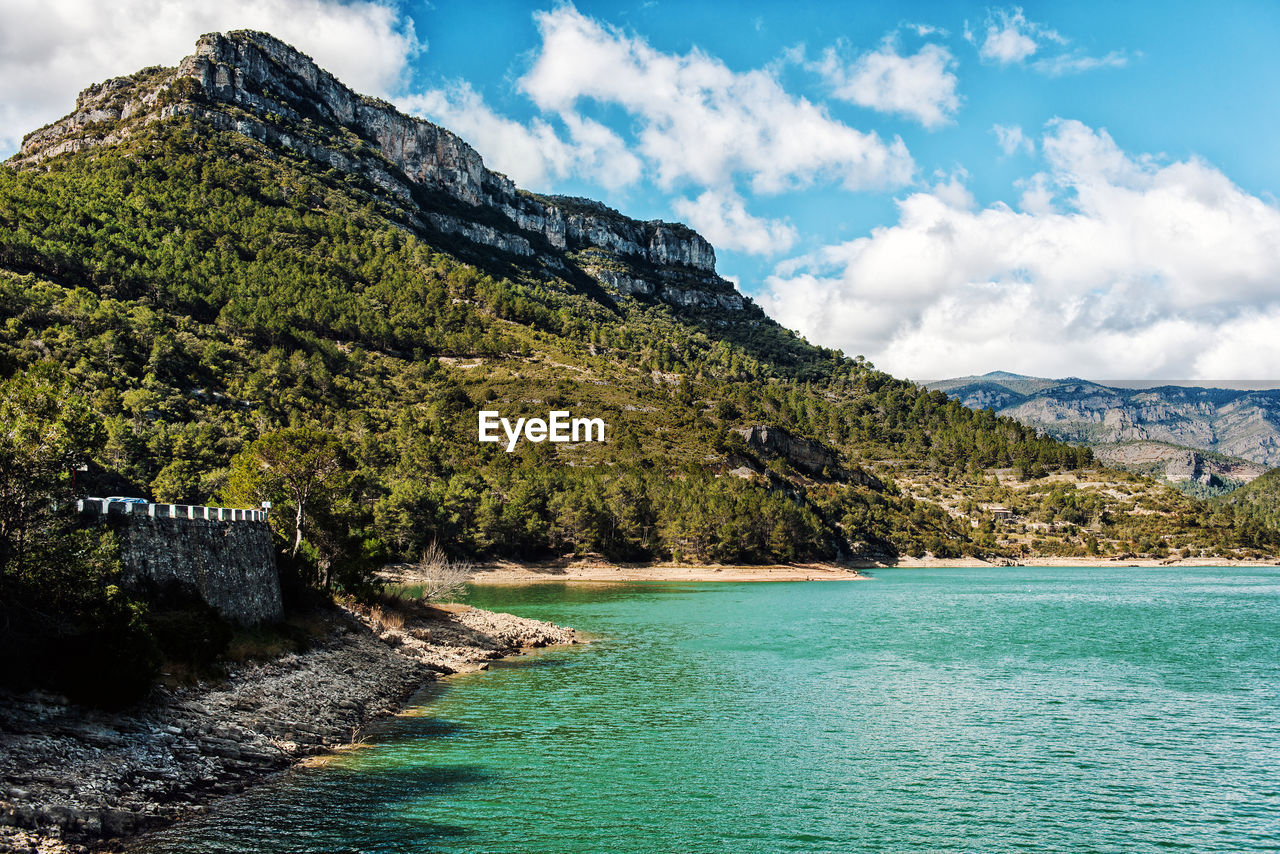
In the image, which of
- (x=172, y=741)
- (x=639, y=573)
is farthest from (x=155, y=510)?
(x=639, y=573)

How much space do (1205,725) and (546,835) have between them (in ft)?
106

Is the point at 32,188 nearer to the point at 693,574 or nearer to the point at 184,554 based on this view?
the point at 693,574

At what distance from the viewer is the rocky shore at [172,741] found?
20625 mm

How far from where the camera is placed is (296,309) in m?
187

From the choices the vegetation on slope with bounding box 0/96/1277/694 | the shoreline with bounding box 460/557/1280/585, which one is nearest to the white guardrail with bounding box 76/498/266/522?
the vegetation on slope with bounding box 0/96/1277/694

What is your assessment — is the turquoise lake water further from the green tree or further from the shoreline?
the shoreline

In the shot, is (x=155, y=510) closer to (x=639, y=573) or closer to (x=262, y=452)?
(x=262, y=452)

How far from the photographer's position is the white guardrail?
1172 inches

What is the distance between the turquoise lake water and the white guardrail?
1251 cm

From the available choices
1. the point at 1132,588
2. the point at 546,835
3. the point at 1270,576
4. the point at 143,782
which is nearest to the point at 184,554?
the point at 143,782

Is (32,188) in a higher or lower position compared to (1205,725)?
higher

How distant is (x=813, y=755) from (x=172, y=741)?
23.4 meters

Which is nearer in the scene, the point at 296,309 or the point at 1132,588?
the point at 1132,588

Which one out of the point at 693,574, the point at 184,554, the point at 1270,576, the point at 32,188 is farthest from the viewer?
the point at 32,188
